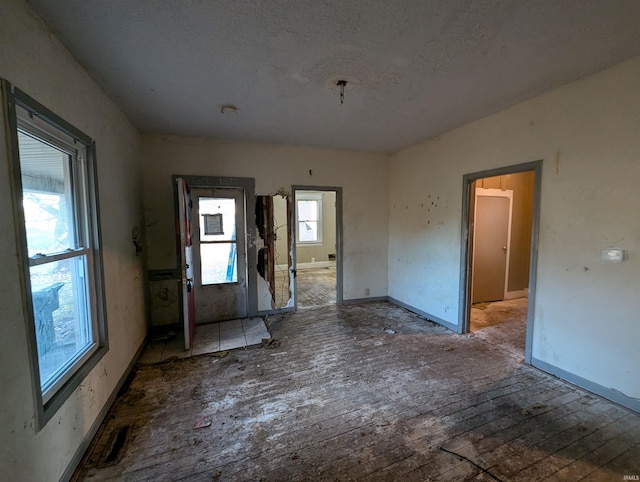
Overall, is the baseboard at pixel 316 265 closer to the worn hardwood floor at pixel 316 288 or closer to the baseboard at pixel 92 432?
the worn hardwood floor at pixel 316 288

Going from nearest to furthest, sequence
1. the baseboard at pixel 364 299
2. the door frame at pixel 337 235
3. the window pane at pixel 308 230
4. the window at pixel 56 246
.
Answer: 1. the window at pixel 56 246
2. the door frame at pixel 337 235
3. the baseboard at pixel 364 299
4. the window pane at pixel 308 230

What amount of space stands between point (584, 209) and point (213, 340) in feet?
12.9

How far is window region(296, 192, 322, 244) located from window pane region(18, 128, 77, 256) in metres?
6.60

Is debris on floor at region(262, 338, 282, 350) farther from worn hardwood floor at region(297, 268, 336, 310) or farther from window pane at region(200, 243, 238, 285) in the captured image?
worn hardwood floor at region(297, 268, 336, 310)

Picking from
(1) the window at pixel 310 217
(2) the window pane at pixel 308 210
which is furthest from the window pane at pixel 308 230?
(2) the window pane at pixel 308 210

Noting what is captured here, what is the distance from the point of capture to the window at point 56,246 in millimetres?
1322

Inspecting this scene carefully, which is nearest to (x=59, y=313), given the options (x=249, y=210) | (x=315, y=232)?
(x=249, y=210)

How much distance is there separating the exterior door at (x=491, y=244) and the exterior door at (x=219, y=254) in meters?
3.75

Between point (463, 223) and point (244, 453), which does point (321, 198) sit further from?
Result: point (244, 453)

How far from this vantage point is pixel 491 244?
462 centimetres

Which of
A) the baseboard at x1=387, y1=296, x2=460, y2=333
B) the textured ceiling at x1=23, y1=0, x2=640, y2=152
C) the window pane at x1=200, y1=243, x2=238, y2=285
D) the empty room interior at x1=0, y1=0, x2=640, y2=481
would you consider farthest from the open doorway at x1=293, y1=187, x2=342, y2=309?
the textured ceiling at x1=23, y1=0, x2=640, y2=152

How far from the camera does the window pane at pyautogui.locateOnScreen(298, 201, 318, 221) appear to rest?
8.39m

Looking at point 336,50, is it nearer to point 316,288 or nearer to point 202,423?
point 202,423

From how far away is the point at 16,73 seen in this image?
1278 millimetres
